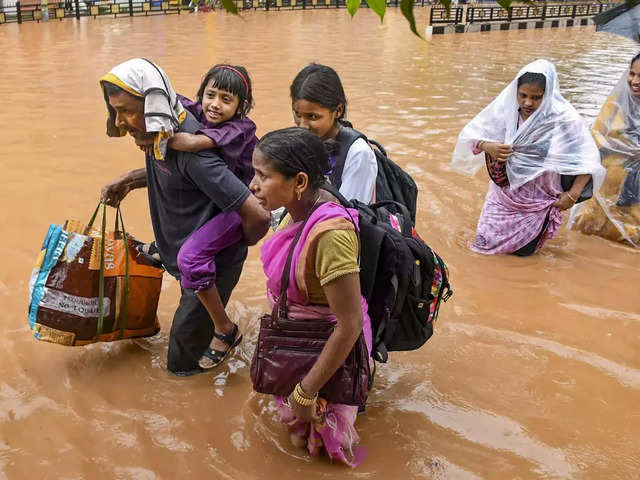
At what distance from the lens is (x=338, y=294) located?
6.68ft

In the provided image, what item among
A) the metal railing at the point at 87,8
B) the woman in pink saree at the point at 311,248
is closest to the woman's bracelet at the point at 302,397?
the woman in pink saree at the point at 311,248

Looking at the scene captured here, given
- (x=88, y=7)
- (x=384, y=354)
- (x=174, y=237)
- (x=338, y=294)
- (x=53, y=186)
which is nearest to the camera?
(x=338, y=294)

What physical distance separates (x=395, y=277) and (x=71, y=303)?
1497mm

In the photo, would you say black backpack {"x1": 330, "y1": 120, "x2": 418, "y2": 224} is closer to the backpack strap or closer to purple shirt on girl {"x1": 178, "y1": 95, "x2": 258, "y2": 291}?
the backpack strap

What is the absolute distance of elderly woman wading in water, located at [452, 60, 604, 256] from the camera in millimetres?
4238

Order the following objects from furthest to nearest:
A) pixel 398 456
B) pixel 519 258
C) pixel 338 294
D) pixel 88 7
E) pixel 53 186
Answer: pixel 88 7
pixel 53 186
pixel 519 258
pixel 398 456
pixel 338 294

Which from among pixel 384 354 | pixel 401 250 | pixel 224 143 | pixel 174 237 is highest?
pixel 224 143

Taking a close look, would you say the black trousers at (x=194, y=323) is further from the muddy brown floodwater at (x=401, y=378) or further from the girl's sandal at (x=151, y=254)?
the girl's sandal at (x=151, y=254)

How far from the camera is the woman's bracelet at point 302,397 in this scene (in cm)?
219

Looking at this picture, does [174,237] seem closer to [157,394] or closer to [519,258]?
[157,394]

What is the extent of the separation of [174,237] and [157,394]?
A: 0.74m

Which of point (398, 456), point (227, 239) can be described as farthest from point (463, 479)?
point (227, 239)

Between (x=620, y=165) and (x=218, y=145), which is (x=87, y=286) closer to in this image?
(x=218, y=145)

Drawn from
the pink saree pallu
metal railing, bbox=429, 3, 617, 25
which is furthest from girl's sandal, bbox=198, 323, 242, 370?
metal railing, bbox=429, 3, 617, 25
